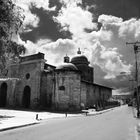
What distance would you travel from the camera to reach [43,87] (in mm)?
36594

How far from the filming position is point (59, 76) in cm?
3400

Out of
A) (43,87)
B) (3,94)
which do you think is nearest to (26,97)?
(43,87)

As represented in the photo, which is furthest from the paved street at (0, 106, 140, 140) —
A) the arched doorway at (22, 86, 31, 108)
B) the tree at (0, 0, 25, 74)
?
the arched doorway at (22, 86, 31, 108)

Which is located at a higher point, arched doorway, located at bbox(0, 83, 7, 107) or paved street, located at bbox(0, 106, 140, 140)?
arched doorway, located at bbox(0, 83, 7, 107)

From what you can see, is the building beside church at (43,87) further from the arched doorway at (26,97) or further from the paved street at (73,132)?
the paved street at (73,132)

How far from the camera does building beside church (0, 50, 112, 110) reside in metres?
33.1

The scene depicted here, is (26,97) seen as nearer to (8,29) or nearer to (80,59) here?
(80,59)

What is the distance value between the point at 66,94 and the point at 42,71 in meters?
7.79

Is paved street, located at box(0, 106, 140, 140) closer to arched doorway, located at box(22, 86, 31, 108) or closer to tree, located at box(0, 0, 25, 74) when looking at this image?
tree, located at box(0, 0, 25, 74)

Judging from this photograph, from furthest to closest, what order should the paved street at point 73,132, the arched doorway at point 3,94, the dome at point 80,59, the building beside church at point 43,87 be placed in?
1. the dome at point 80,59
2. the arched doorway at point 3,94
3. the building beside church at point 43,87
4. the paved street at point 73,132

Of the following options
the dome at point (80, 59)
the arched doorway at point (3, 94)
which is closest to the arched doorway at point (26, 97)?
the arched doorway at point (3, 94)

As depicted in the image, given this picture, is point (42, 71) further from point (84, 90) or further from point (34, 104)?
point (84, 90)

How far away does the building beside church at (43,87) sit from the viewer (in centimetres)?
3306

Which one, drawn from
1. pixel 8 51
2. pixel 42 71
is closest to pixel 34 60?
pixel 42 71
